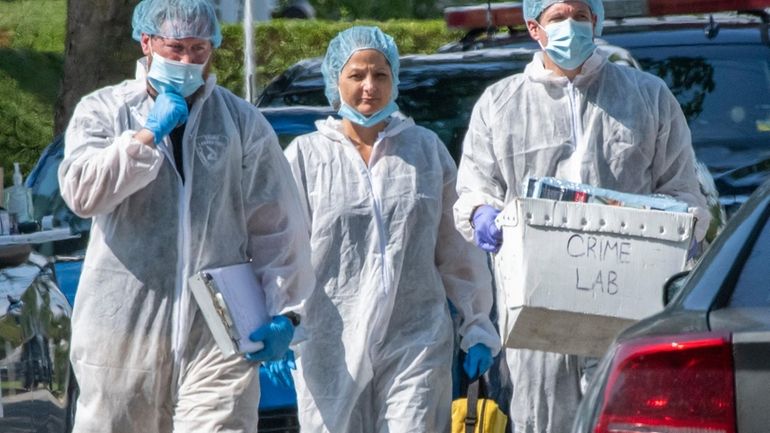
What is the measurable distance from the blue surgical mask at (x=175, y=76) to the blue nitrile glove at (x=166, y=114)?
0.03 m

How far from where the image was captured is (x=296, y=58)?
16734 mm

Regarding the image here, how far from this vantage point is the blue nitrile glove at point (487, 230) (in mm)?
5117

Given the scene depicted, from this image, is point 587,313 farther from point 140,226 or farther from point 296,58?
point 296,58

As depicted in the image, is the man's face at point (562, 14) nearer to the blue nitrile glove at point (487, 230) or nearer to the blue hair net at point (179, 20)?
the blue nitrile glove at point (487, 230)

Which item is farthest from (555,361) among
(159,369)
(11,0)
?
(11,0)

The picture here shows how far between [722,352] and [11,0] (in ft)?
51.2

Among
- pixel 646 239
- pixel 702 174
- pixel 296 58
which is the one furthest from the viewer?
pixel 296 58

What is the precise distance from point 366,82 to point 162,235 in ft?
3.77

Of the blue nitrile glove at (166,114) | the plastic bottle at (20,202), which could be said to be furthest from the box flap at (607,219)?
the plastic bottle at (20,202)

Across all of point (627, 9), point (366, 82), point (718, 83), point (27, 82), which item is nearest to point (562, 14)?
point (366, 82)

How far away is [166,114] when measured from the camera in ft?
15.5

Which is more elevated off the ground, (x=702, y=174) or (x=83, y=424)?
(x=702, y=174)

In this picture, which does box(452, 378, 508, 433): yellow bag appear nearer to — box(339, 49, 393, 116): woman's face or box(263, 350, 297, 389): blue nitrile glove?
box(263, 350, 297, 389): blue nitrile glove

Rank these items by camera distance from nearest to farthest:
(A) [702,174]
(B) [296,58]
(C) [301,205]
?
1. (C) [301,205]
2. (A) [702,174]
3. (B) [296,58]
